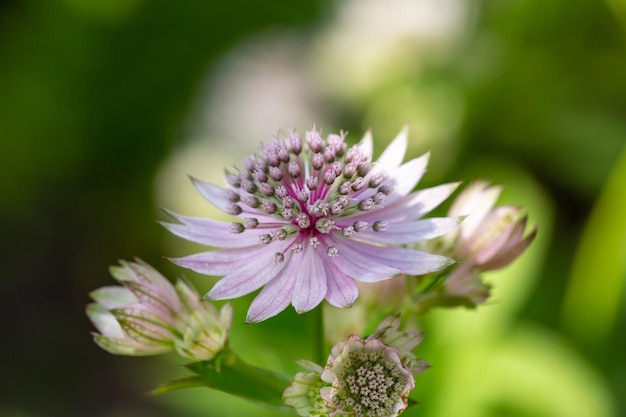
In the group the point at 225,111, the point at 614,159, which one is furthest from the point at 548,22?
the point at 225,111

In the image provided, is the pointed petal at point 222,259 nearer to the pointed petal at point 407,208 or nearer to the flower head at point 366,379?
the pointed petal at point 407,208

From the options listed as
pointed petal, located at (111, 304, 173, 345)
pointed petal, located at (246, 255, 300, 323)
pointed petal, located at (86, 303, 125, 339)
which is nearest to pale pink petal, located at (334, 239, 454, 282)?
pointed petal, located at (246, 255, 300, 323)

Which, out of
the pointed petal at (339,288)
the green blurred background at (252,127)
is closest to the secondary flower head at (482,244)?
the pointed petal at (339,288)

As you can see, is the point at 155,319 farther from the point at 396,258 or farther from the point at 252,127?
the point at 252,127

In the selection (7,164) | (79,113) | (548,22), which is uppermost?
(548,22)

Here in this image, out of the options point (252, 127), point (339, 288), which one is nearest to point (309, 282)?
point (339, 288)

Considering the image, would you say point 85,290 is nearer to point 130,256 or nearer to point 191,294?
point 130,256
